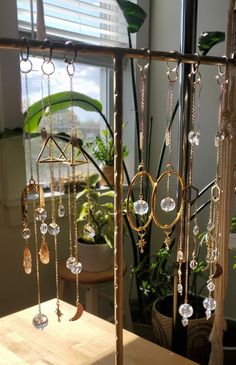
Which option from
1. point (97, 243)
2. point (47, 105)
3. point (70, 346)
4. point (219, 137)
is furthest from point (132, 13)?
point (70, 346)

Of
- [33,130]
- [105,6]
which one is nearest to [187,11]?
[33,130]

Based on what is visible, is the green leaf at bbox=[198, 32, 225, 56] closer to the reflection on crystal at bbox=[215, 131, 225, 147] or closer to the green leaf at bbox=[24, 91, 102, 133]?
the green leaf at bbox=[24, 91, 102, 133]

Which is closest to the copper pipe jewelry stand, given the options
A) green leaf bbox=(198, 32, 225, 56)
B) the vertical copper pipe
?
the vertical copper pipe

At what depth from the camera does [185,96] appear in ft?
2.77

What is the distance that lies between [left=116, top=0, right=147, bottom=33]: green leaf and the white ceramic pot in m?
0.82

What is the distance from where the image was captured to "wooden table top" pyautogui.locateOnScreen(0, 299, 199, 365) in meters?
0.76

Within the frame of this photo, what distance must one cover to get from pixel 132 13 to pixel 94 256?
0.89 m

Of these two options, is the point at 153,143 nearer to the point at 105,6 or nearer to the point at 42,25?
the point at 105,6

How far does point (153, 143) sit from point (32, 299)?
100cm

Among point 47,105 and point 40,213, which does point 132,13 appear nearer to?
point 47,105

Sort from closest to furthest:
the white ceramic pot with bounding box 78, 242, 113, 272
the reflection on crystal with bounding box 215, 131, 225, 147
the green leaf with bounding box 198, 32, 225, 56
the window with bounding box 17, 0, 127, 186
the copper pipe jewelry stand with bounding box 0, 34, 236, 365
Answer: the copper pipe jewelry stand with bounding box 0, 34, 236, 365 < the reflection on crystal with bounding box 215, 131, 225, 147 < the green leaf with bounding box 198, 32, 225, 56 < the white ceramic pot with bounding box 78, 242, 113, 272 < the window with bounding box 17, 0, 127, 186

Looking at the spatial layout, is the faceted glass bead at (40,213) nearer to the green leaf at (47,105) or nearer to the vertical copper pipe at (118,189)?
the vertical copper pipe at (118,189)

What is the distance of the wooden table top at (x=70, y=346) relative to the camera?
76 centimetres

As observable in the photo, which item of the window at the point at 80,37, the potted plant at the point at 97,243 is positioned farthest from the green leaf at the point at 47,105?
the potted plant at the point at 97,243
